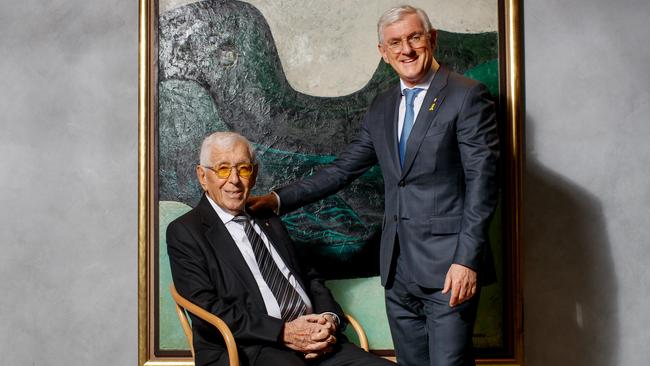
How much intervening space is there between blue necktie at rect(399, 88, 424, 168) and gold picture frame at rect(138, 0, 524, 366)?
0.93 meters

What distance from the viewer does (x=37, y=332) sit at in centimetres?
361

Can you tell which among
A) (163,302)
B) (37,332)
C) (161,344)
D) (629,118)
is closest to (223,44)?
(163,302)

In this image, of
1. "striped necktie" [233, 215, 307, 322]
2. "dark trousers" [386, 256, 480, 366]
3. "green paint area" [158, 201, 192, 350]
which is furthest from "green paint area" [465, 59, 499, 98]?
"green paint area" [158, 201, 192, 350]

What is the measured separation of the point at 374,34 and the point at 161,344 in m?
1.98

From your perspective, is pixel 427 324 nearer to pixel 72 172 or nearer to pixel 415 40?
pixel 415 40

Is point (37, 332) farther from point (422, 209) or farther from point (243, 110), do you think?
point (422, 209)

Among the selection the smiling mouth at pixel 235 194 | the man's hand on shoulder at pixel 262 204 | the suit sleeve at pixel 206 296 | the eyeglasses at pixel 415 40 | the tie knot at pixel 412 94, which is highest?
the eyeglasses at pixel 415 40

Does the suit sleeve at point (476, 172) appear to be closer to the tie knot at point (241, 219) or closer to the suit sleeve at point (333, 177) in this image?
the suit sleeve at point (333, 177)

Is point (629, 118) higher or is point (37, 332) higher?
point (629, 118)

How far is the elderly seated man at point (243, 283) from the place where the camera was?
259cm

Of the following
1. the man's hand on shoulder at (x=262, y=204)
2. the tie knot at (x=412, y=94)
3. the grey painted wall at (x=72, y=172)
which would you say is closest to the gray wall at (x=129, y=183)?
the grey painted wall at (x=72, y=172)

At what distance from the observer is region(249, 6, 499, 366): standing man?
2467 millimetres

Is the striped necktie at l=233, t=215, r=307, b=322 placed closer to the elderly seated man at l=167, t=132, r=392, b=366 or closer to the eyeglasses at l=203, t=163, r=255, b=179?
the elderly seated man at l=167, t=132, r=392, b=366

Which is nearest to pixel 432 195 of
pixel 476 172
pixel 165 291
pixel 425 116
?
pixel 476 172
